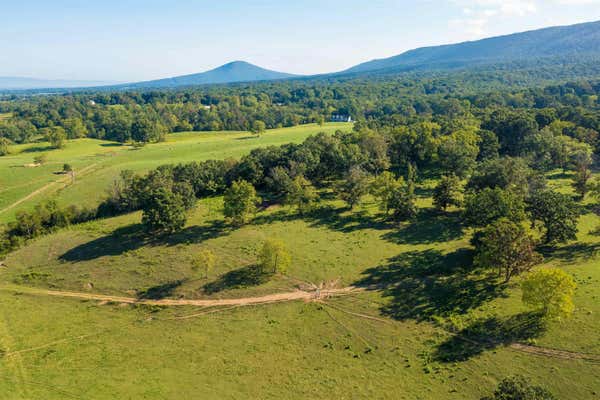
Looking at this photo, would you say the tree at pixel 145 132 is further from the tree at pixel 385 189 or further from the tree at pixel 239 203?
the tree at pixel 385 189

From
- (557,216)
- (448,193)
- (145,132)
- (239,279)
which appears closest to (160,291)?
(239,279)

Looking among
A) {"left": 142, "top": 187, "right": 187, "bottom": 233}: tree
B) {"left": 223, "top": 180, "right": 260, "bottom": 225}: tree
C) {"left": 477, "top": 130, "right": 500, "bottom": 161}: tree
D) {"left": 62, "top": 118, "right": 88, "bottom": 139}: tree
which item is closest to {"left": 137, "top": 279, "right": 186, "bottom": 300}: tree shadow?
{"left": 142, "top": 187, "right": 187, "bottom": 233}: tree

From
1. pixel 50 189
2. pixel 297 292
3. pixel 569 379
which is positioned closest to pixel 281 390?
pixel 297 292

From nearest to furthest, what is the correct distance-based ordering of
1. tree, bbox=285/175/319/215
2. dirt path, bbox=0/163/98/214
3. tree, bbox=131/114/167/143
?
tree, bbox=285/175/319/215 → dirt path, bbox=0/163/98/214 → tree, bbox=131/114/167/143

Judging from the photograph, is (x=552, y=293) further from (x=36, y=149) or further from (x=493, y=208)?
(x=36, y=149)

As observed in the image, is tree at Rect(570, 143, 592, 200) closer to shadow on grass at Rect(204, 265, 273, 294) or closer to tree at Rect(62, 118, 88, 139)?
shadow on grass at Rect(204, 265, 273, 294)
